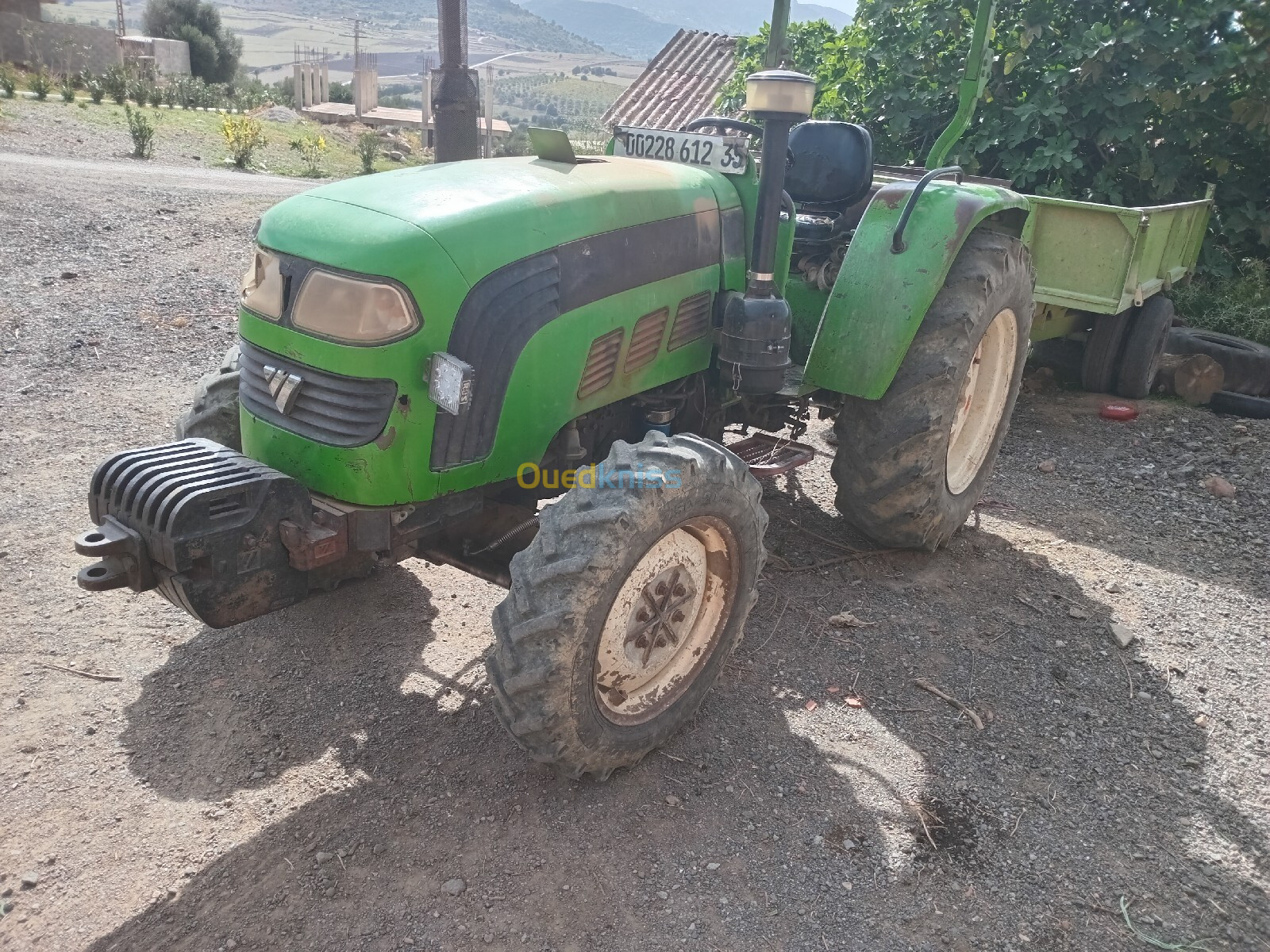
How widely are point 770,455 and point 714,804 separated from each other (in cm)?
152

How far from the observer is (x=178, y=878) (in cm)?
260

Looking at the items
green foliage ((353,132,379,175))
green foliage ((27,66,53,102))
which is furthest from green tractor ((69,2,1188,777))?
green foliage ((27,66,53,102))

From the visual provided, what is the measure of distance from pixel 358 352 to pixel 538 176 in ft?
2.91

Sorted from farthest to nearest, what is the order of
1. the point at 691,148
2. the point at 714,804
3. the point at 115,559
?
the point at 691,148, the point at 714,804, the point at 115,559

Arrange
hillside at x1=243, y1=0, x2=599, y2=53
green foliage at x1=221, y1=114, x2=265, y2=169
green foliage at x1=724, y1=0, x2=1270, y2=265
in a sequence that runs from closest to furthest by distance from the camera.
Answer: green foliage at x1=724, y1=0, x2=1270, y2=265
green foliage at x1=221, y1=114, x2=265, y2=169
hillside at x1=243, y1=0, x2=599, y2=53

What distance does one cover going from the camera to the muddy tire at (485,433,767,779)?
8.43 feet

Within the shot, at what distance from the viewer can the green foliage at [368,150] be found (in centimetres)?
1823

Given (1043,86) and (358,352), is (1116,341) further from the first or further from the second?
(358,352)

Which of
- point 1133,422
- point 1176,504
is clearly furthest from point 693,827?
point 1133,422

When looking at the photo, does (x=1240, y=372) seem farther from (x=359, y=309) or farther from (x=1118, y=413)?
(x=359, y=309)

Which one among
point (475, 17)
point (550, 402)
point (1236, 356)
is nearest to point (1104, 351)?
point (1236, 356)

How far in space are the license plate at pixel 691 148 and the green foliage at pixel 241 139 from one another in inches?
595

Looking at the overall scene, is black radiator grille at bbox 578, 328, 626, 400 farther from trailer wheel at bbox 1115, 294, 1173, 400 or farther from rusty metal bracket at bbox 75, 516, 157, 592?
trailer wheel at bbox 1115, 294, 1173, 400

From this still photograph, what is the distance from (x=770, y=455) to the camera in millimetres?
3969
